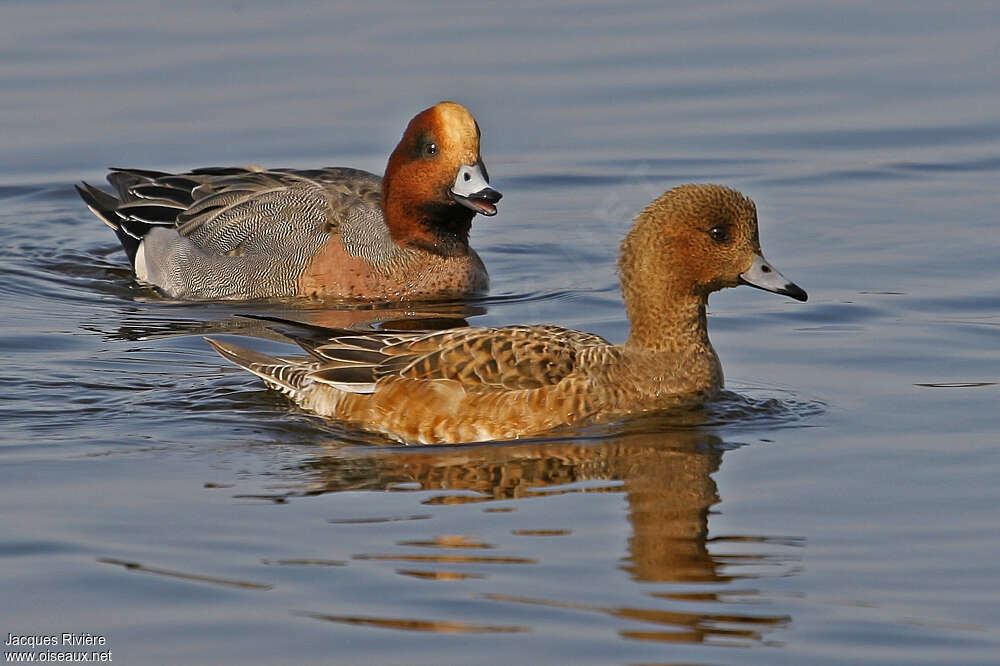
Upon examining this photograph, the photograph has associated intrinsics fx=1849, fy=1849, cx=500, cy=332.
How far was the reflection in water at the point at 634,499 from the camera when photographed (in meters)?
5.84

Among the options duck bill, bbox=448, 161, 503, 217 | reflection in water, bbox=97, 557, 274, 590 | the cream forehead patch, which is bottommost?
reflection in water, bbox=97, 557, 274, 590

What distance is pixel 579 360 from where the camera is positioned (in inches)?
319

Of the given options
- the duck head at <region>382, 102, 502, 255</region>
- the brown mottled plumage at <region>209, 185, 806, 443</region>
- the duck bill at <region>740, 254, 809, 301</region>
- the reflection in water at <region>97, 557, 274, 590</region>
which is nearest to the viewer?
the reflection in water at <region>97, 557, 274, 590</region>

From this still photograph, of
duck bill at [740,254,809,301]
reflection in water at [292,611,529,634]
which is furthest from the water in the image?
duck bill at [740,254,809,301]

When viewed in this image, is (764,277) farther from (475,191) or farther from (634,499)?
(475,191)

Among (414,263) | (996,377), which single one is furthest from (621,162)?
(996,377)

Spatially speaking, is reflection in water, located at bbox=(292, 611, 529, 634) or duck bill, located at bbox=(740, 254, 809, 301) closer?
reflection in water, located at bbox=(292, 611, 529, 634)

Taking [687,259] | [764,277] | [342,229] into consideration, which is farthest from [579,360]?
[342,229]

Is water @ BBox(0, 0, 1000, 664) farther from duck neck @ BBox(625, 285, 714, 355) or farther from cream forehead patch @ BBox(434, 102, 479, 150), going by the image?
cream forehead patch @ BBox(434, 102, 479, 150)

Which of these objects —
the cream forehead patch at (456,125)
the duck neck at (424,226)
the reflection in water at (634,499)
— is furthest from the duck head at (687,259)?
the duck neck at (424,226)

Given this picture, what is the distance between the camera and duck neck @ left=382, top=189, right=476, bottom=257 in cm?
1172

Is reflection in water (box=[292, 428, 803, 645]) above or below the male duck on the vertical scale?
below

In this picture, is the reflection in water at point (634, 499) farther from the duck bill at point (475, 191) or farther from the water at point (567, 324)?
the duck bill at point (475, 191)

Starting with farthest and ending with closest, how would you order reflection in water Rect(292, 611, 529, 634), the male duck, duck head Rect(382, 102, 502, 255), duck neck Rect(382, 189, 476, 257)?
duck neck Rect(382, 189, 476, 257) < the male duck < duck head Rect(382, 102, 502, 255) < reflection in water Rect(292, 611, 529, 634)
